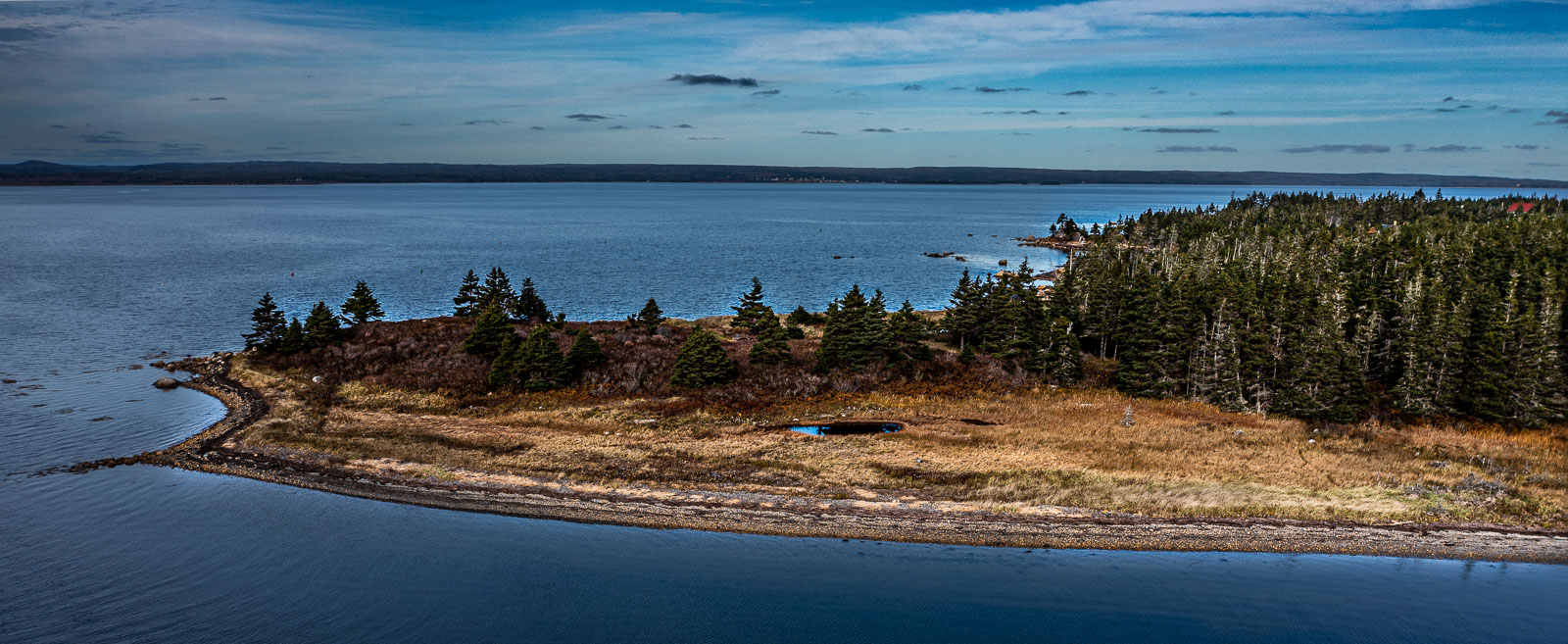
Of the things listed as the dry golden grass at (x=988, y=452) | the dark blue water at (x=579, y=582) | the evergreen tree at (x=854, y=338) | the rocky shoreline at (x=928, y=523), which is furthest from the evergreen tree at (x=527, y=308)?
the rocky shoreline at (x=928, y=523)

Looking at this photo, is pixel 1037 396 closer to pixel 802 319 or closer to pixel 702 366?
pixel 702 366

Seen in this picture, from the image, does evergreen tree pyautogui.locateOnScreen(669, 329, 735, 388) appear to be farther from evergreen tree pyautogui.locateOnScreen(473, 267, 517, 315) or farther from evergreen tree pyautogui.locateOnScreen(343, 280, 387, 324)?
evergreen tree pyautogui.locateOnScreen(343, 280, 387, 324)

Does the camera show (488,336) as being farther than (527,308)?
No

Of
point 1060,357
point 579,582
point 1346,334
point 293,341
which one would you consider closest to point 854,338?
point 1060,357

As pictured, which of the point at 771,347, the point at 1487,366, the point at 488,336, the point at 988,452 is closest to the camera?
the point at 988,452

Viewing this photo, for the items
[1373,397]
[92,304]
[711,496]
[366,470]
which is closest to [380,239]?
[92,304]

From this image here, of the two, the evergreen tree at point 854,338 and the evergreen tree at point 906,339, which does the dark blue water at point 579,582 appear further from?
the evergreen tree at point 906,339

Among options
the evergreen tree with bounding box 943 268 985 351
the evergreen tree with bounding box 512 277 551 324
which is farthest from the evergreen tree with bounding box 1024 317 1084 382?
the evergreen tree with bounding box 512 277 551 324
